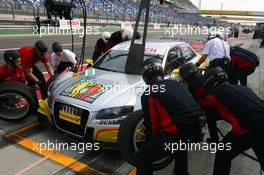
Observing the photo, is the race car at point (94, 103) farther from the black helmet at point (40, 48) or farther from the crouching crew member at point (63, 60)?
the crouching crew member at point (63, 60)

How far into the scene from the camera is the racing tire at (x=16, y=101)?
187 inches

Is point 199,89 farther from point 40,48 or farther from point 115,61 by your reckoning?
point 40,48

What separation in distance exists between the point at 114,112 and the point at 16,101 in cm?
200

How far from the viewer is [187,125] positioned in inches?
106

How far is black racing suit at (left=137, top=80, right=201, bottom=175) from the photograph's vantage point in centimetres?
265

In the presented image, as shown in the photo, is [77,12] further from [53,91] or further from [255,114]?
[255,114]

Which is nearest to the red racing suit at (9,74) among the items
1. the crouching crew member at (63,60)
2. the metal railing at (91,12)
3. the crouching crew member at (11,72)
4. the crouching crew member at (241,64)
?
the crouching crew member at (11,72)

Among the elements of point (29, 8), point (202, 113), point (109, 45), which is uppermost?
point (29, 8)

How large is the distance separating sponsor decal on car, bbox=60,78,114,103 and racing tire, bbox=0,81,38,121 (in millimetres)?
854

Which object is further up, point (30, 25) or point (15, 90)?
point (30, 25)

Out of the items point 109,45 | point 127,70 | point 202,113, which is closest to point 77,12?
point 109,45

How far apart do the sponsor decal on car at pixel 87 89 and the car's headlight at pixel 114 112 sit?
0.24 m

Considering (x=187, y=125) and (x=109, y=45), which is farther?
(x=109, y=45)

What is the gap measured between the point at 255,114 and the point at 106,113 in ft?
6.19
